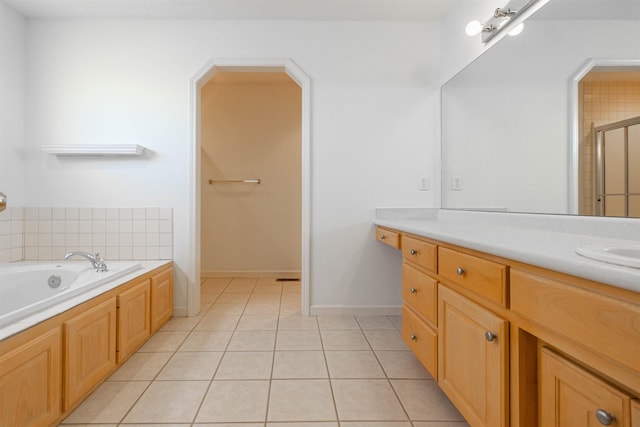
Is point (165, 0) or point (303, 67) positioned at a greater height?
point (165, 0)

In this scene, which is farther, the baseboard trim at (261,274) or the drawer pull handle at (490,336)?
the baseboard trim at (261,274)

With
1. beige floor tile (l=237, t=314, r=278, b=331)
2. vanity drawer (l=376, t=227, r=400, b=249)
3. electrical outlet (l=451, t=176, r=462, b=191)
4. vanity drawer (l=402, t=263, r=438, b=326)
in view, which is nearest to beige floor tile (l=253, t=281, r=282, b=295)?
beige floor tile (l=237, t=314, r=278, b=331)

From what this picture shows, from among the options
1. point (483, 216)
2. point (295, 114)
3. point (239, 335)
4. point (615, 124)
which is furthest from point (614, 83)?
point (295, 114)

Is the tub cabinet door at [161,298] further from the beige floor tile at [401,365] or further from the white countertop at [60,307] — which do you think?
the beige floor tile at [401,365]

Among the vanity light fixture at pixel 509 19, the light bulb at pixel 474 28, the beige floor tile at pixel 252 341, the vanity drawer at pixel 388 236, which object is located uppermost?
the light bulb at pixel 474 28

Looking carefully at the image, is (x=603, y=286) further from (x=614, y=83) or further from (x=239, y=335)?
(x=239, y=335)

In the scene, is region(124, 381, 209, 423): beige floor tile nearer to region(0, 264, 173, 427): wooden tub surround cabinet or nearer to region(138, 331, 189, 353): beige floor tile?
region(0, 264, 173, 427): wooden tub surround cabinet

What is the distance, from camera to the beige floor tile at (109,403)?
132cm

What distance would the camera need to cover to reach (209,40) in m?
2.51

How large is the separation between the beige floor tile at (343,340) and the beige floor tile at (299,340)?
0.05 meters

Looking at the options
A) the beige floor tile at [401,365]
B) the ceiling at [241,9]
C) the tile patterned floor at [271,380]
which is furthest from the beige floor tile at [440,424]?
the ceiling at [241,9]

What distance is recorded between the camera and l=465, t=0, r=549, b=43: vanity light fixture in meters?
1.58

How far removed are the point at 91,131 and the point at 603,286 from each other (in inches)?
122

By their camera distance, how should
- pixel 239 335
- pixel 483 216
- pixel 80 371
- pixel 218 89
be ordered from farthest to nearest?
pixel 218 89 < pixel 239 335 < pixel 483 216 < pixel 80 371
